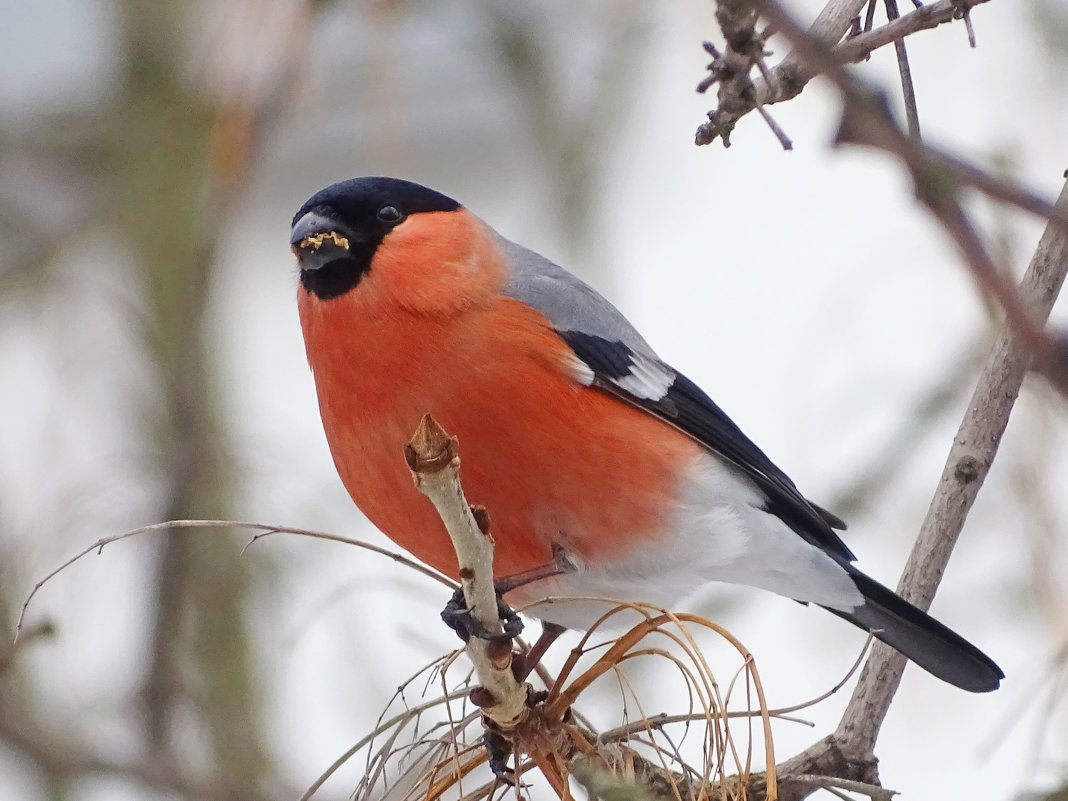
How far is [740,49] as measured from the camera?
1.12 metres

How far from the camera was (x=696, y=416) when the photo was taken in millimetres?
2832

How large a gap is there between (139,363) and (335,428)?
1602 mm

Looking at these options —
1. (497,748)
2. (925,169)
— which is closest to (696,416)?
(497,748)

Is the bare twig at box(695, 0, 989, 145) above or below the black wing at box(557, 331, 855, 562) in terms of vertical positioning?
below

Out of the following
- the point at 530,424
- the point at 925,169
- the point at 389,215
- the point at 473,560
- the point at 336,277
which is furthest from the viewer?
the point at 389,215

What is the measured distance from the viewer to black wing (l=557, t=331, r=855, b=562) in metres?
2.65

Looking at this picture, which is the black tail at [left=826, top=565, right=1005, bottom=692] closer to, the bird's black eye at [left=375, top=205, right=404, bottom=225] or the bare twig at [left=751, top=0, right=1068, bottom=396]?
the bird's black eye at [left=375, top=205, right=404, bottom=225]

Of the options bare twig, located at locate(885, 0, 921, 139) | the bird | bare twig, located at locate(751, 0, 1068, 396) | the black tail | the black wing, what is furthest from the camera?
the black wing

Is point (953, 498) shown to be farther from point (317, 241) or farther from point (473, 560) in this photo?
point (317, 241)

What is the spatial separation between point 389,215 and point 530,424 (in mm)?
628

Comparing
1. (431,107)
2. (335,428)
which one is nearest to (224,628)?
(335,428)

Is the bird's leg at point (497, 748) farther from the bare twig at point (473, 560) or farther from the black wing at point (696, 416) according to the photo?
the black wing at point (696, 416)

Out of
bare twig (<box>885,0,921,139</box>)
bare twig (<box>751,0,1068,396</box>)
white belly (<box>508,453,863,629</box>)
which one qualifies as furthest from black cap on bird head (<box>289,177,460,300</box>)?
bare twig (<box>751,0,1068,396</box>)

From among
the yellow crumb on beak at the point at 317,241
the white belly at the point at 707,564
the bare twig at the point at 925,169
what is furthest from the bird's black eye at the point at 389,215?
the bare twig at the point at 925,169
